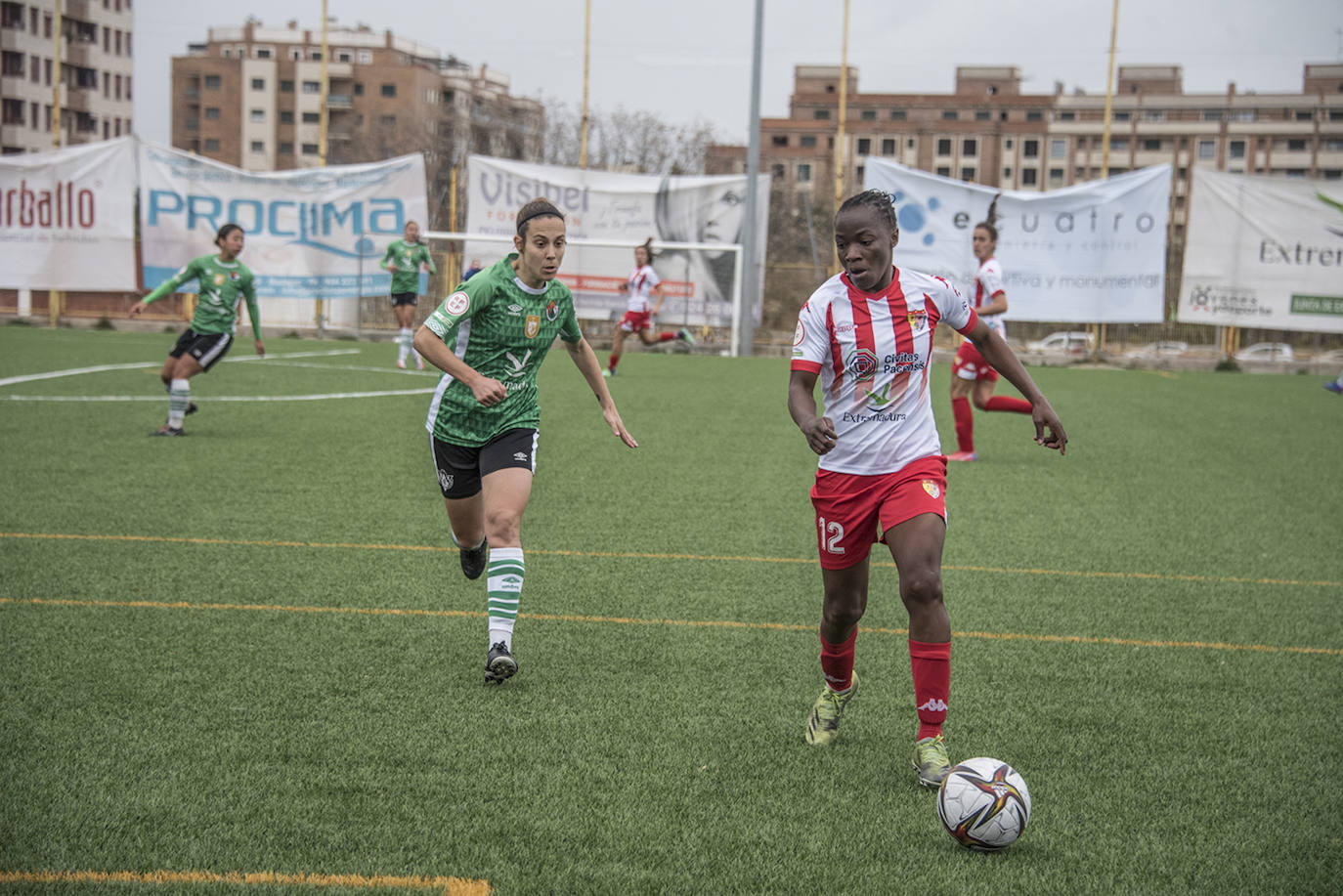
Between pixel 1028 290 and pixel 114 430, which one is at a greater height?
pixel 1028 290

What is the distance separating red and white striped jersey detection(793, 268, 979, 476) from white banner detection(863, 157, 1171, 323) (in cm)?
2226

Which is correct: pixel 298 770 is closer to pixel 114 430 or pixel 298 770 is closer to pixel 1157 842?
pixel 1157 842

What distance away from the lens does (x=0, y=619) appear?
5.71 metres

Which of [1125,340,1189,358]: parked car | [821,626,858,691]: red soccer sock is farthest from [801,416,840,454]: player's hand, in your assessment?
[1125,340,1189,358]: parked car

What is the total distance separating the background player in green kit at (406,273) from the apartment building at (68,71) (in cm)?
6644

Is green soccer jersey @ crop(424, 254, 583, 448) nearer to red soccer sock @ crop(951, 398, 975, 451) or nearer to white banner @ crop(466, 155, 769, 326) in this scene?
red soccer sock @ crop(951, 398, 975, 451)

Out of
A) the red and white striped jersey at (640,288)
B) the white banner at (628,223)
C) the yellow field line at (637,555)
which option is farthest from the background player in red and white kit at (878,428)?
the white banner at (628,223)

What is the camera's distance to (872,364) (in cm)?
432

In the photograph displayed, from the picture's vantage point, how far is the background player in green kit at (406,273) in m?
20.6

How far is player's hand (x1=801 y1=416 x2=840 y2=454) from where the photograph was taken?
13.1 feet

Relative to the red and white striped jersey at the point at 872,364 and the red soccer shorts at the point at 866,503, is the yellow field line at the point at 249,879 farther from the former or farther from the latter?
the red and white striped jersey at the point at 872,364

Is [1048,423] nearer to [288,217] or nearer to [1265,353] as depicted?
[288,217]

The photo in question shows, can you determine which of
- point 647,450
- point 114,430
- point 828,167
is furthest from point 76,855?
point 828,167

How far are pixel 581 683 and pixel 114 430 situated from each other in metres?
8.67
